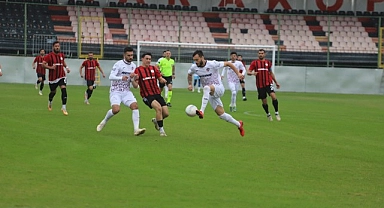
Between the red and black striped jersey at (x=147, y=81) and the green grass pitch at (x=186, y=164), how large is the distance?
0.95m

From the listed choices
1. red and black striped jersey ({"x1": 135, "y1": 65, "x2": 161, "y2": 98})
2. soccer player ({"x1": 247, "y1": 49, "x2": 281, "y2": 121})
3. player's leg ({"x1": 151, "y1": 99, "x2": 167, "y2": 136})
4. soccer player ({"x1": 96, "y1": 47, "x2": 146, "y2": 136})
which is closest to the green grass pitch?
player's leg ({"x1": 151, "y1": 99, "x2": 167, "y2": 136})

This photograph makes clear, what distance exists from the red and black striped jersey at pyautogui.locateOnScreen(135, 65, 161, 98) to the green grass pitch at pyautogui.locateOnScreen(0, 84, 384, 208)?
0.95m

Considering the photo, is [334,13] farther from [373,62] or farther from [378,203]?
[378,203]

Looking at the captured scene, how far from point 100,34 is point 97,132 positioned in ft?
101

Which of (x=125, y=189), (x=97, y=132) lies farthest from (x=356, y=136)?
(x=125, y=189)

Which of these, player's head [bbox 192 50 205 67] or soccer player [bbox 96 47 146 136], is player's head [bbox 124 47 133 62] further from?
player's head [bbox 192 50 205 67]

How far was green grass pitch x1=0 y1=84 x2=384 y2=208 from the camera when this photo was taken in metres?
9.39

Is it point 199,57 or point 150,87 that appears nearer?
point 150,87

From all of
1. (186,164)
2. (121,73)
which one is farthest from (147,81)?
(186,164)

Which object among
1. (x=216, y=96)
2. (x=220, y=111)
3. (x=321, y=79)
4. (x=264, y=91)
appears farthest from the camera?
(x=321, y=79)

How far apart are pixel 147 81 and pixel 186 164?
4650 millimetres

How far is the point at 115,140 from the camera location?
606 inches

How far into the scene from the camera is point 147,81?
16594mm

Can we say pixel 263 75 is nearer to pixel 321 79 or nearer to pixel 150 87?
pixel 150 87
